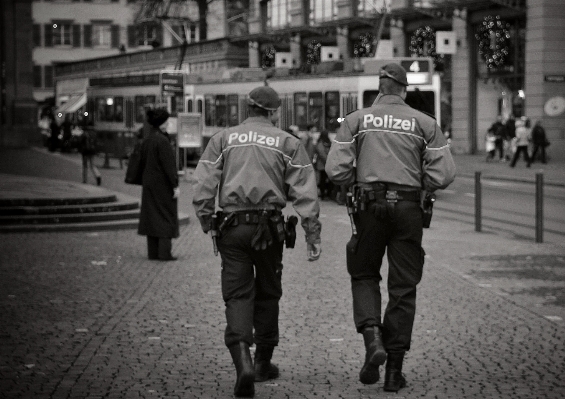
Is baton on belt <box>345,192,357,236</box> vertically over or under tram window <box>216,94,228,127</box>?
under

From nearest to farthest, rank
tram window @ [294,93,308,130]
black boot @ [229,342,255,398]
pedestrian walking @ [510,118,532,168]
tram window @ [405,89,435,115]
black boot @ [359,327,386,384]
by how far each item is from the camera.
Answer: black boot @ [229,342,255,398] < black boot @ [359,327,386,384] < tram window @ [405,89,435,115] < tram window @ [294,93,308,130] < pedestrian walking @ [510,118,532,168]

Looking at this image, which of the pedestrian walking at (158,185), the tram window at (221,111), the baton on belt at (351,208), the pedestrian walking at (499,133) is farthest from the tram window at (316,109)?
the baton on belt at (351,208)

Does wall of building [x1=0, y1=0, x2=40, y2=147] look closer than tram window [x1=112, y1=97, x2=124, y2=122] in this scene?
No

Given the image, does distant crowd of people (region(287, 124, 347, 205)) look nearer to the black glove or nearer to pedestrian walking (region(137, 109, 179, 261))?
pedestrian walking (region(137, 109, 179, 261))

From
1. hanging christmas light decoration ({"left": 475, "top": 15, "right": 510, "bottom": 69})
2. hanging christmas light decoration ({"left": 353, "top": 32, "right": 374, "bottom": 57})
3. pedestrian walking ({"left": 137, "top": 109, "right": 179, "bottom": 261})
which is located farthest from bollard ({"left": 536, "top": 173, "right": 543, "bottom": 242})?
hanging christmas light decoration ({"left": 353, "top": 32, "right": 374, "bottom": 57})

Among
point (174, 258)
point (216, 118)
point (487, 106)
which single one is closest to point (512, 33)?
point (487, 106)

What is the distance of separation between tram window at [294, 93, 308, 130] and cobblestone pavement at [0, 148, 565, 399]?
17.7 m

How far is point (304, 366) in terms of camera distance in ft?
25.7

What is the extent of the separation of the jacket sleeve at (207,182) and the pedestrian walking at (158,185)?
6494 millimetres

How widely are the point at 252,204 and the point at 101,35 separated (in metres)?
83.4

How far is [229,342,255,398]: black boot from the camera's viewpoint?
22.3 ft

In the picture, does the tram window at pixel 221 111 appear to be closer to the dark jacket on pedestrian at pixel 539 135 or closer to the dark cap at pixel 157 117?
the dark jacket on pedestrian at pixel 539 135

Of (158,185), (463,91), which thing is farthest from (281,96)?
(158,185)

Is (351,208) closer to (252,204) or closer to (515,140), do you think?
(252,204)
